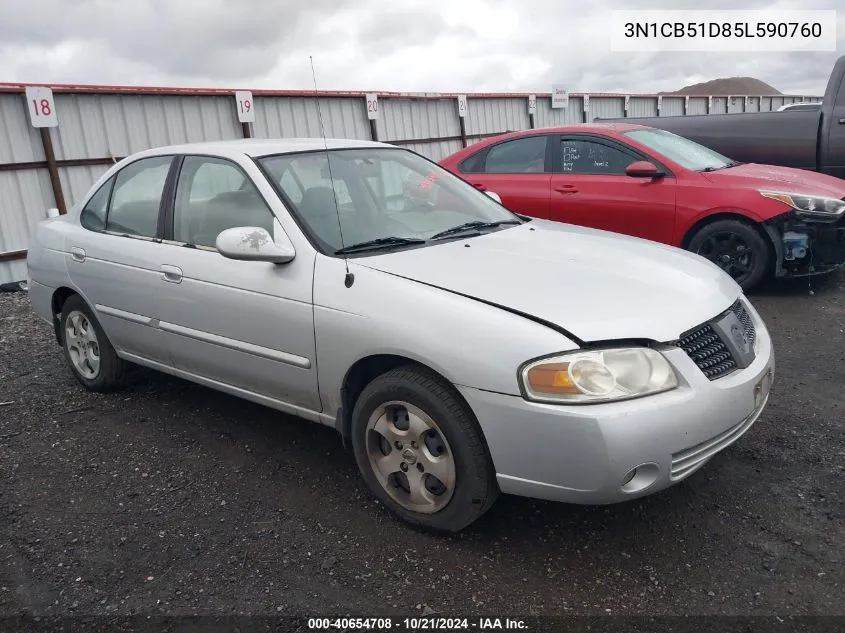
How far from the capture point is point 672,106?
82.1ft

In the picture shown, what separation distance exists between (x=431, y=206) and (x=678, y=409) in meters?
1.75

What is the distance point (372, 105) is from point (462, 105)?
3090mm

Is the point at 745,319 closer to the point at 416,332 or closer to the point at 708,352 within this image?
the point at 708,352

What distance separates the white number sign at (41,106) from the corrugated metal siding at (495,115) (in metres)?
9.31

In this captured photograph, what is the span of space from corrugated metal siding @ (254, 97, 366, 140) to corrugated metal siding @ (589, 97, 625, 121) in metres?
10.6

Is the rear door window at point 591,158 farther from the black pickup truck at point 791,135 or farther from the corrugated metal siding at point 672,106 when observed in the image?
the corrugated metal siding at point 672,106

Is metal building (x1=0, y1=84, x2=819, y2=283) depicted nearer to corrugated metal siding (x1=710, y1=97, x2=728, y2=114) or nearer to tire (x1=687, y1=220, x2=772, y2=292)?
tire (x1=687, y1=220, x2=772, y2=292)

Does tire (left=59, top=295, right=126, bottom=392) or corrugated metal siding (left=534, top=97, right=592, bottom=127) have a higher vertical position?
corrugated metal siding (left=534, top=97, right=592, bottom=127)

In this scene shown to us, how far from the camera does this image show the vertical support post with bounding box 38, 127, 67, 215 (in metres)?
9.31

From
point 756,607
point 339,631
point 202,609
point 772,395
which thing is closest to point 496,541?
point 339,631

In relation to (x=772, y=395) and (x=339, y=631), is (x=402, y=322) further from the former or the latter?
(x=772, y=395)

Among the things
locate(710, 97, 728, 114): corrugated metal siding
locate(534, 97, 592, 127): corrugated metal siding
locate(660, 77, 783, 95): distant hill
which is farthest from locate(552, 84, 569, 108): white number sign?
locate(660, 77, 783, 95): distant hill

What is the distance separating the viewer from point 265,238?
3174mm

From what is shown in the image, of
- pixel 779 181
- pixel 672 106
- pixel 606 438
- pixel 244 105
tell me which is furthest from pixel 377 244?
pixel 672 106
